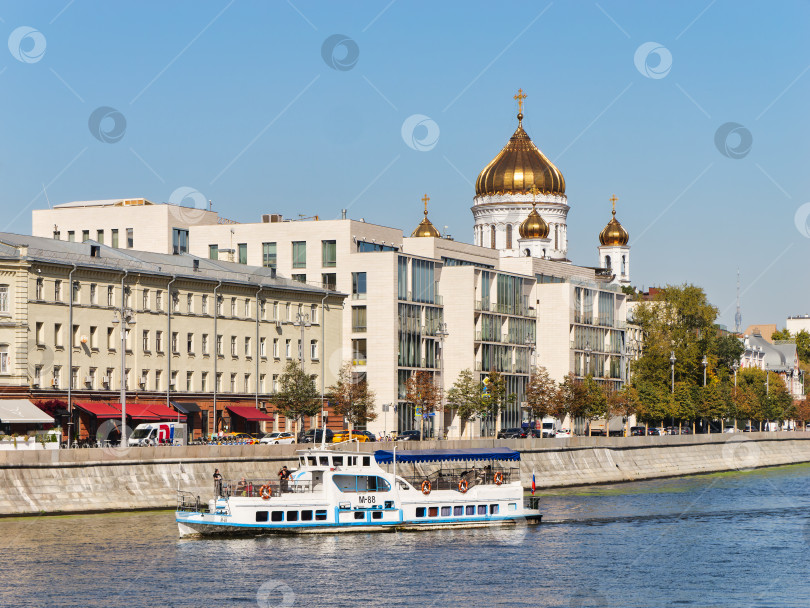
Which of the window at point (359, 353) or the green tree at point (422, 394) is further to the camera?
the window at point (359, 353)

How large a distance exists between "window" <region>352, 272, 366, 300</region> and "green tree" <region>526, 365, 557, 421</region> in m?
19.8

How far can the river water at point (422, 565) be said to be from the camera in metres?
52.4

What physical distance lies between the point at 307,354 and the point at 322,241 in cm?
1547

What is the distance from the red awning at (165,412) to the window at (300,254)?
31075 mm

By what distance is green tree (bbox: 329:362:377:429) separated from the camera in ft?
377

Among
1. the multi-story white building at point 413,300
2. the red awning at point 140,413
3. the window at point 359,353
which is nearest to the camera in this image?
the red awning at point 140,413

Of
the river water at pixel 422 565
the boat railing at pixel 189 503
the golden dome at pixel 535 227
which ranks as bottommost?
the river water at pixel 422 565

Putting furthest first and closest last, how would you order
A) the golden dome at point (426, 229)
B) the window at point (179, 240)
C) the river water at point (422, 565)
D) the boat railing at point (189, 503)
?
1. the golden dome at point (426, 229)
2. the window at point (179, 240)
3. the boat railing at point (189, 503)
4. the river water at point (422, 565)

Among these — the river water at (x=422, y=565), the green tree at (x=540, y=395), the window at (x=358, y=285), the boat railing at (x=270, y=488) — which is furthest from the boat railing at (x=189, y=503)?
the green tree at (x=540, y=395)

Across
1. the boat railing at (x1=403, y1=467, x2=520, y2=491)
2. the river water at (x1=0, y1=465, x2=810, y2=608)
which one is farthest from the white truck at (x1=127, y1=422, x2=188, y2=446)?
the boat railing at (x1=403, y1=467, x2=520, y2=491)

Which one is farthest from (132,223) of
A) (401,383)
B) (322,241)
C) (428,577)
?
(428,577)

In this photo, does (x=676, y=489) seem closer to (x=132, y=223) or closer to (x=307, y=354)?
(x=307, y=354)

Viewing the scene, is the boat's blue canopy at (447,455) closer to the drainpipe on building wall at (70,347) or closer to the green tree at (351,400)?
the drainpipe on building wall at (70,347)

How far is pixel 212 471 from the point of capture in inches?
3155
